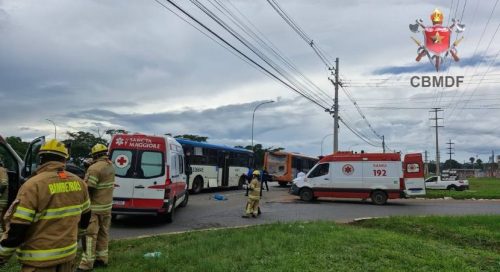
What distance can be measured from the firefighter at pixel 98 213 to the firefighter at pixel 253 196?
778 cm

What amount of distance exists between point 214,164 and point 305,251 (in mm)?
19946

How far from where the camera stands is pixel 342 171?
2319 centimetres

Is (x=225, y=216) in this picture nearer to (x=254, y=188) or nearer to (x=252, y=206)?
(x=252, y=206)

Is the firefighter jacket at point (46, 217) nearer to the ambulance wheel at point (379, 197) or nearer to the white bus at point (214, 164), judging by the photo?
the white bus at point (214, 164)

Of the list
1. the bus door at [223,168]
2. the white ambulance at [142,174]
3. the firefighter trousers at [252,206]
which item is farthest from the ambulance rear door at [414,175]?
the white ambulance at [142,174]

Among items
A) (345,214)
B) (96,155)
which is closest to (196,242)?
(96,155)

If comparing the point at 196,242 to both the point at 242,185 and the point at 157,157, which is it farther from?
the point at 242,185

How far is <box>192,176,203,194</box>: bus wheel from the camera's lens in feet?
84.4

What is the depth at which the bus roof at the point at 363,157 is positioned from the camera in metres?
22.5

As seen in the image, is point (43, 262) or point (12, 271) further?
point (12, 271)

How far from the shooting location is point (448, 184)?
44.3 m

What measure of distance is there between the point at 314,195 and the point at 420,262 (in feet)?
52.1

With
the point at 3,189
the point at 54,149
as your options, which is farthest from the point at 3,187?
the point at 54,149

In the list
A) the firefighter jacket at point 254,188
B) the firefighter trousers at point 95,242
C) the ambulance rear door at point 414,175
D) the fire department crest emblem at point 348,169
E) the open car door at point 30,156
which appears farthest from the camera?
the fire department crest emblem at point 348,169
